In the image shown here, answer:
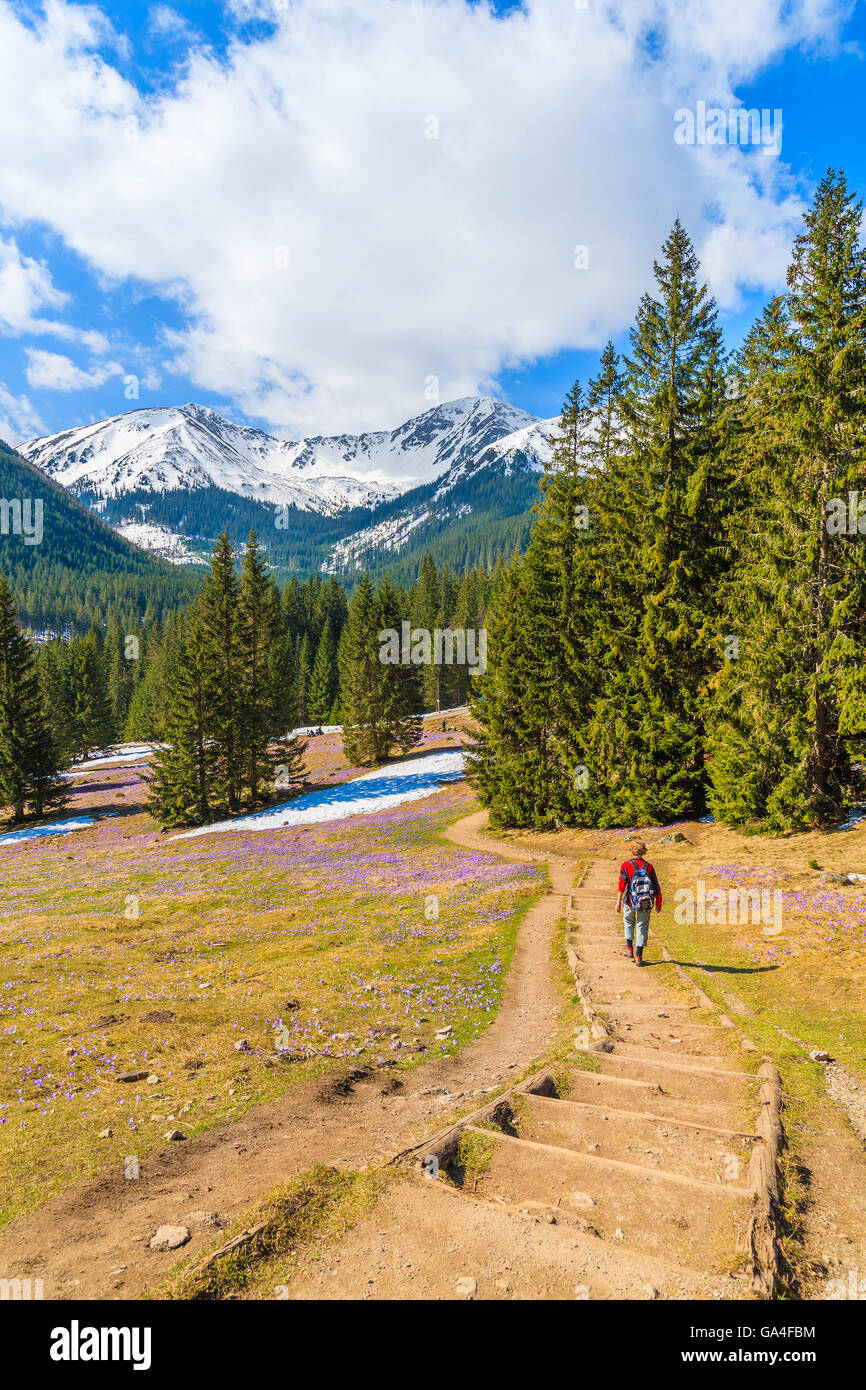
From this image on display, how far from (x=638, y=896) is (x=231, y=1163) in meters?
9.86

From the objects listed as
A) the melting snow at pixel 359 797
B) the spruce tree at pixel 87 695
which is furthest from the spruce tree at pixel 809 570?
the spruce tree at pixel 87 695

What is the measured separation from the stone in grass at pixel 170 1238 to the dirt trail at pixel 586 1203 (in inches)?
54.5

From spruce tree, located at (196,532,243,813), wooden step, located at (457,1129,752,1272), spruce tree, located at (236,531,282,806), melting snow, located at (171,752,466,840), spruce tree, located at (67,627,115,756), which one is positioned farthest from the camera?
spruce tree, located at (67,627,115,756)

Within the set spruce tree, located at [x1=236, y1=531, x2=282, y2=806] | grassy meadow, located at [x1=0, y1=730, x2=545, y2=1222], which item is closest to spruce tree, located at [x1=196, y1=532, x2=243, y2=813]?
spruce tree, located at [x1=236, y1=531, x2=282, y2=806]

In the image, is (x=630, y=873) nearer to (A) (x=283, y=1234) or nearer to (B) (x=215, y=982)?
(B) (x=215, y=982)

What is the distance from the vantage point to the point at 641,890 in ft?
44.8

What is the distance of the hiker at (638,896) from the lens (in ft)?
44.7

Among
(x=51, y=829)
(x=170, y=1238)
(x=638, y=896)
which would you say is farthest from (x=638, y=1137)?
(x=51, y=829)

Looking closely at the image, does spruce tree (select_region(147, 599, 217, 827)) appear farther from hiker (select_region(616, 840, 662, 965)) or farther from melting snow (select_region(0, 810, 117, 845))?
hiker (select_region(616, 840, 662, 965))

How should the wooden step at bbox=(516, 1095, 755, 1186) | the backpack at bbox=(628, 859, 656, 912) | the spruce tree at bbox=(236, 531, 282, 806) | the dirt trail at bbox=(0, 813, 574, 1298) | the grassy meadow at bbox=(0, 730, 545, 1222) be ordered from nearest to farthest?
the dirt trail at bbox=(0, 813, 574, 1298), the wooden step at bbox=(516, 1095, 755, 1186), the grassy meadow at bbox=(0, 730, 545, 1222), the backpack at bbox=(628, 859, 656, 912), the spruce tree at bbox=(236, 531, 282, 806)

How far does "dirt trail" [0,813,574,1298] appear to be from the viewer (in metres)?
5.16

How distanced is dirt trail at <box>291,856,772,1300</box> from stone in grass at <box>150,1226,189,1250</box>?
1384mm
